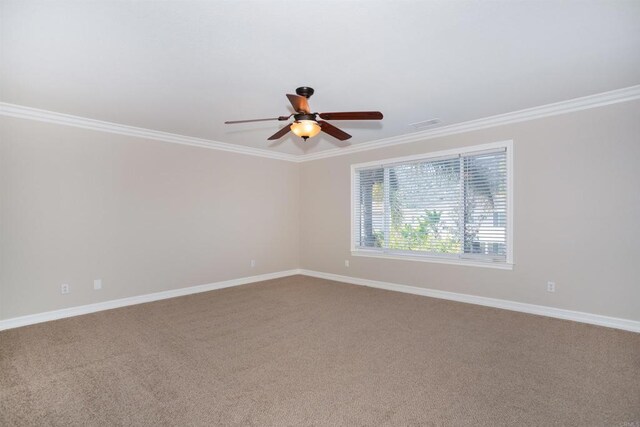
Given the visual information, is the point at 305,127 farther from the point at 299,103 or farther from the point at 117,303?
the point at 117,303

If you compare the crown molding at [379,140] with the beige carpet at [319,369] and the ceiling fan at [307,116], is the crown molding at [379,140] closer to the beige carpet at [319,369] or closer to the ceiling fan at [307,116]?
the ceiling fan at [307,116]

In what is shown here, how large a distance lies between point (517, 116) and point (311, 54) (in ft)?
9.55

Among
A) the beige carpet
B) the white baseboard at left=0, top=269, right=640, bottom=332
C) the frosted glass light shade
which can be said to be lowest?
the beige carpet

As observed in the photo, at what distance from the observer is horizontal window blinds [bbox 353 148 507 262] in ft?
14.1

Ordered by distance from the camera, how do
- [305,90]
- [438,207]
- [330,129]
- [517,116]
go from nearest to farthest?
[305,90], [330,129], [517,116], [438,207]

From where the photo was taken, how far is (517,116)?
4004 mm

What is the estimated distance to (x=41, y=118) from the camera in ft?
12.6

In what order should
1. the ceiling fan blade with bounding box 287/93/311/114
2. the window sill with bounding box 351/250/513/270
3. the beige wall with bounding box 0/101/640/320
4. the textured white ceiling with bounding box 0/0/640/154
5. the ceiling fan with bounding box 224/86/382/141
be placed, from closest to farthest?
the textured white ceiling with bounding box 0/0/640/154
the ceiling fan blade with bounding box 287/93/311/114
the ceiling fan with bounding box 224/86/382/141
the beige wall with bounding box 0/101/640/320
the window sill with bounding box 351/250/513/270

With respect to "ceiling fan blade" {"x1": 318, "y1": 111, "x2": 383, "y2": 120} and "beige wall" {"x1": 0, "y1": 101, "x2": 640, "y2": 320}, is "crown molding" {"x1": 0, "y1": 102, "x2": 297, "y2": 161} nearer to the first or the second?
"beige wall" {"x1": 0, "y1": 101, "x2": 640, "y2": 320}

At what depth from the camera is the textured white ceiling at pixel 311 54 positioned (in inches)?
79.9

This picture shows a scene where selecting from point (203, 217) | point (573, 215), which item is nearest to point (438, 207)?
point (573, 215)

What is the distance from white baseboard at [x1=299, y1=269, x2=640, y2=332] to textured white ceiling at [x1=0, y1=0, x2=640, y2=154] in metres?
2.40

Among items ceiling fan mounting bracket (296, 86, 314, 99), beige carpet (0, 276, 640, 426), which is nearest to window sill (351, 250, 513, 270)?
beige carpet (0, 276, 640, 426)

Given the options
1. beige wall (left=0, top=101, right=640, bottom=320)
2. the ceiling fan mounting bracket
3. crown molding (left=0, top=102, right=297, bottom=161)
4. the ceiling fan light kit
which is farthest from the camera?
crown molding (left=0, top=102, right=297, bottom=161)
